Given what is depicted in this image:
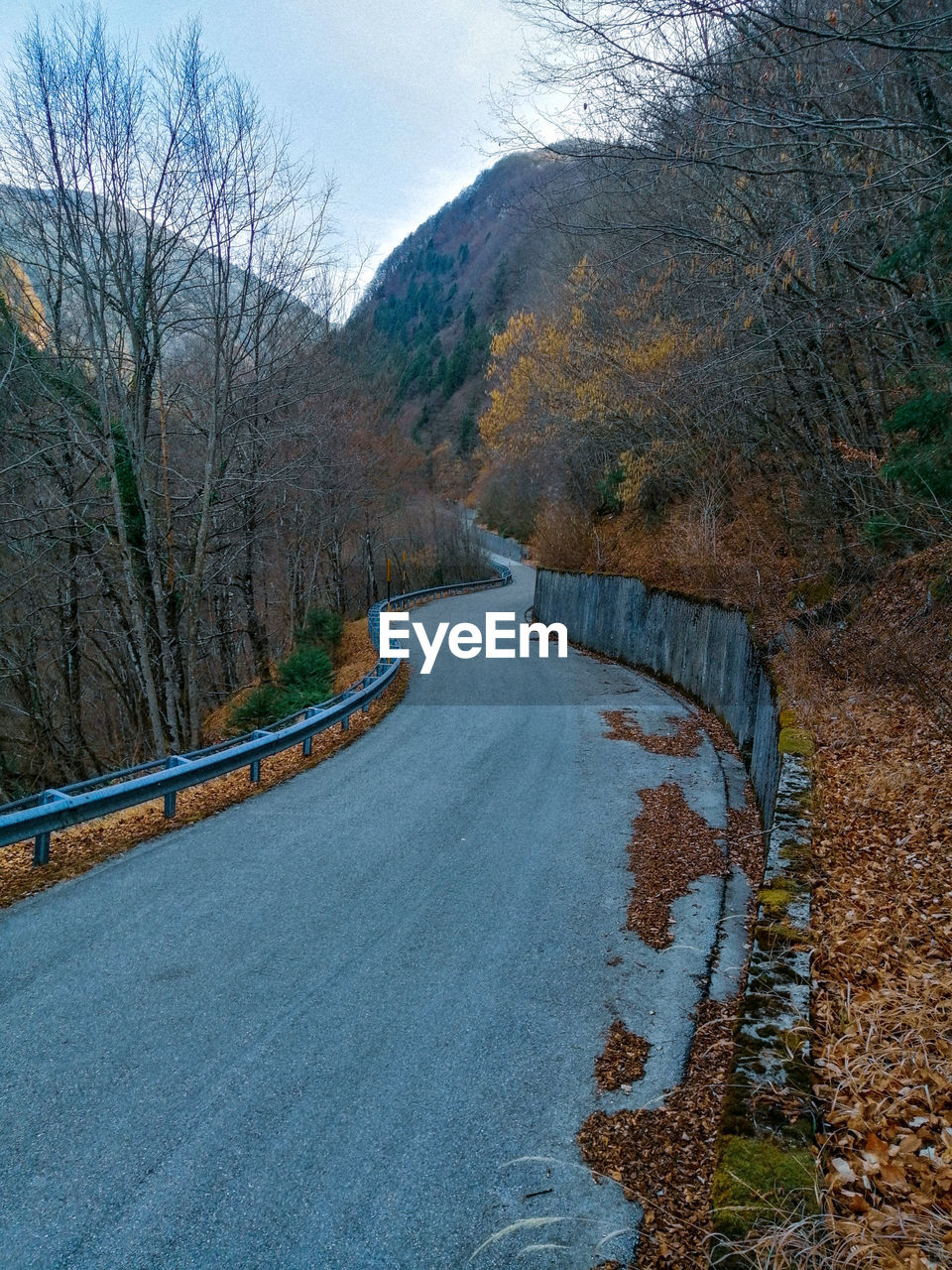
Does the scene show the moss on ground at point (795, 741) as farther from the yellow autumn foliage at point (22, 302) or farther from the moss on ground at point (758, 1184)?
the yellow autumn foliage at point (22, 302)

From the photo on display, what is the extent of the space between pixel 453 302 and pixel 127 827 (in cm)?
13394

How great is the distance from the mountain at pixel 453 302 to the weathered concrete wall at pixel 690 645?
655 centimetres

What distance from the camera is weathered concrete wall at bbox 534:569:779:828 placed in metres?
9.03

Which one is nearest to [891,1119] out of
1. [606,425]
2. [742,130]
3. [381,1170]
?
[381,1170]

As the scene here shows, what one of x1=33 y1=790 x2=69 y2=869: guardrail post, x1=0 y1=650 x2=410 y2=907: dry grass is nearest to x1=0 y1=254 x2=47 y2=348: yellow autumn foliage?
x1=0 y1=650 x2=410 y2=907: dry grass

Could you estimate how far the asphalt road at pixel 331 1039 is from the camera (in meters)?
2.72

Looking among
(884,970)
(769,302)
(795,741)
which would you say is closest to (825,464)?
(769,302)

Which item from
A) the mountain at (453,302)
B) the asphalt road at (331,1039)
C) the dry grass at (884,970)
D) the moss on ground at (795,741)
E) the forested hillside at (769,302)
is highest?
the mountain at (453,302)

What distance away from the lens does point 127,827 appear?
273 inches

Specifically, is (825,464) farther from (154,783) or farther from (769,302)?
(154,783)

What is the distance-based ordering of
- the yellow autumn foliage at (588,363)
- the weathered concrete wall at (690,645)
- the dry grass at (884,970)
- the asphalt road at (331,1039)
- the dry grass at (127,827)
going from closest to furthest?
the dry grass at (884,970) → the asphalt road at (331,1039) → the dry grass at (127,827) → the weathered concrete wall at (690,645) → the yellow autumn foliage at (588,363)

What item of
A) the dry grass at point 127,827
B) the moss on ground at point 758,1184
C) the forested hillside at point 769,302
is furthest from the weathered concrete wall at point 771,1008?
the dry grass at point 127,827

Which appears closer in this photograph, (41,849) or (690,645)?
(41,849)

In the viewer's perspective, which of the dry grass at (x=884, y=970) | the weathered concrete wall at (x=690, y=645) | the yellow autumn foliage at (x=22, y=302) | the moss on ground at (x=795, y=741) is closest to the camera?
the dry grass at (x=884, y=970)
